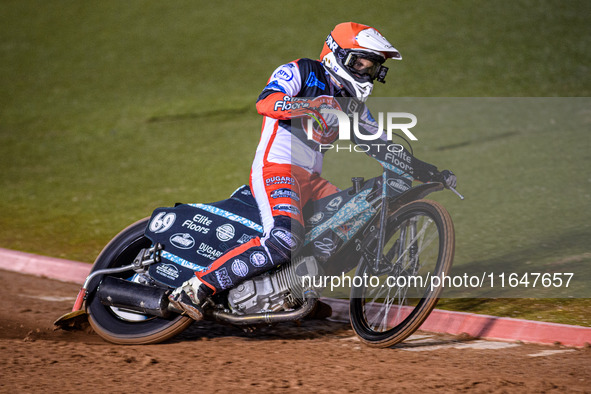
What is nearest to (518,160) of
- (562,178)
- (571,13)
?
(562,178)

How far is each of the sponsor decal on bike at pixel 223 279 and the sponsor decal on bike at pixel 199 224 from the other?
34cm

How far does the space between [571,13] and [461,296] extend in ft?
49.9

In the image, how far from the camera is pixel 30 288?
6016 millimetres

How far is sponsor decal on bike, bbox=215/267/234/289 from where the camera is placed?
4.29m

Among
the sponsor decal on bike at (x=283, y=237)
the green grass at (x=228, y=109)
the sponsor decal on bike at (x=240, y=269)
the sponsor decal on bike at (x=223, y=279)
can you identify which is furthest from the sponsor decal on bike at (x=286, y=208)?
the green grass at (x=228, y=109)

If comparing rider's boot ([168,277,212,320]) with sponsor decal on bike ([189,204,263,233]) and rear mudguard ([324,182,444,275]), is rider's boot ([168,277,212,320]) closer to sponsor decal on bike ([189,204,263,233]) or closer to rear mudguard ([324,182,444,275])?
sponsor decal on bike ([189,204,263,233])

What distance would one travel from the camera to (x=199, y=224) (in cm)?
456

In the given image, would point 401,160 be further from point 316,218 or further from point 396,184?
point 316,218

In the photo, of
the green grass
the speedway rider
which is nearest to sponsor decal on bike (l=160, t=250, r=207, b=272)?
the speedway rider

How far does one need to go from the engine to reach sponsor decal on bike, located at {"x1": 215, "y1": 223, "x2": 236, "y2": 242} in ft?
1.08

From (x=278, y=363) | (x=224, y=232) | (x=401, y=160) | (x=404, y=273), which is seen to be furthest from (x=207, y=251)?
(x=401, y=160)

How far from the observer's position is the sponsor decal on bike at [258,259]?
4246mm

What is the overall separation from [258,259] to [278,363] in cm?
63

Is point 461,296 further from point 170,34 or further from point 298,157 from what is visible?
point 170,34
